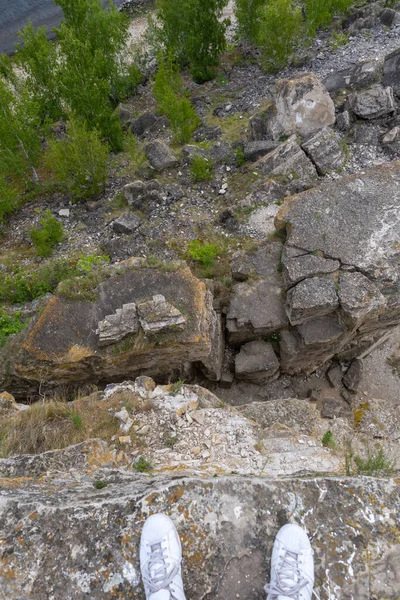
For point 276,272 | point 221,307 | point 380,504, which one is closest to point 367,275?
point 276,272

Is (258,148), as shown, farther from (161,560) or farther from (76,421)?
(161,560)

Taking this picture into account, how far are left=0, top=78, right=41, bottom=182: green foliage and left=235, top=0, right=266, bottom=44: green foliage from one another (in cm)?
877

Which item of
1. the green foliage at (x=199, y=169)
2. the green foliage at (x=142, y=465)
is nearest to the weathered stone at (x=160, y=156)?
the green foliage at (x=199, y=169)

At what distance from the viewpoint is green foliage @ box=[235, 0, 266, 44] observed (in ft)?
48.0

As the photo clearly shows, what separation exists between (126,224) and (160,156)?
9.29 ft

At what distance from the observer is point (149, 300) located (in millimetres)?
6301

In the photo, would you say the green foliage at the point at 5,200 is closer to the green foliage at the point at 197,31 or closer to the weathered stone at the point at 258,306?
the weathered stone at the point at 258,306

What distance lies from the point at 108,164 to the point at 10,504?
1099 centimetres

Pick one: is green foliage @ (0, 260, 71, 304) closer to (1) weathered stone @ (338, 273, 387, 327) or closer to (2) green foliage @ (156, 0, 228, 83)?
(1) weathered stone @ (338, 273, 387, 327)

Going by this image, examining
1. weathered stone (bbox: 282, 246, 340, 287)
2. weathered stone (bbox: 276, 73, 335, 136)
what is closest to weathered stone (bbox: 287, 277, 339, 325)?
weathered stone (bbox: 282, 246, 340, 287)

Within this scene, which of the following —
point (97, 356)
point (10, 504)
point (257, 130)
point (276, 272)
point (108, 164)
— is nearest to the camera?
point (10, 504)

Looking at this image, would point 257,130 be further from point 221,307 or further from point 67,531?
point 67,531

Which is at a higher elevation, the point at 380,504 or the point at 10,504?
the point at 10,504

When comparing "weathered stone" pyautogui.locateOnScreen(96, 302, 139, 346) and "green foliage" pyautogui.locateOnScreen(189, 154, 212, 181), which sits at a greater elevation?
"green foliage" pyautogui.locateOnScreen(189, 154, 212, 181)
